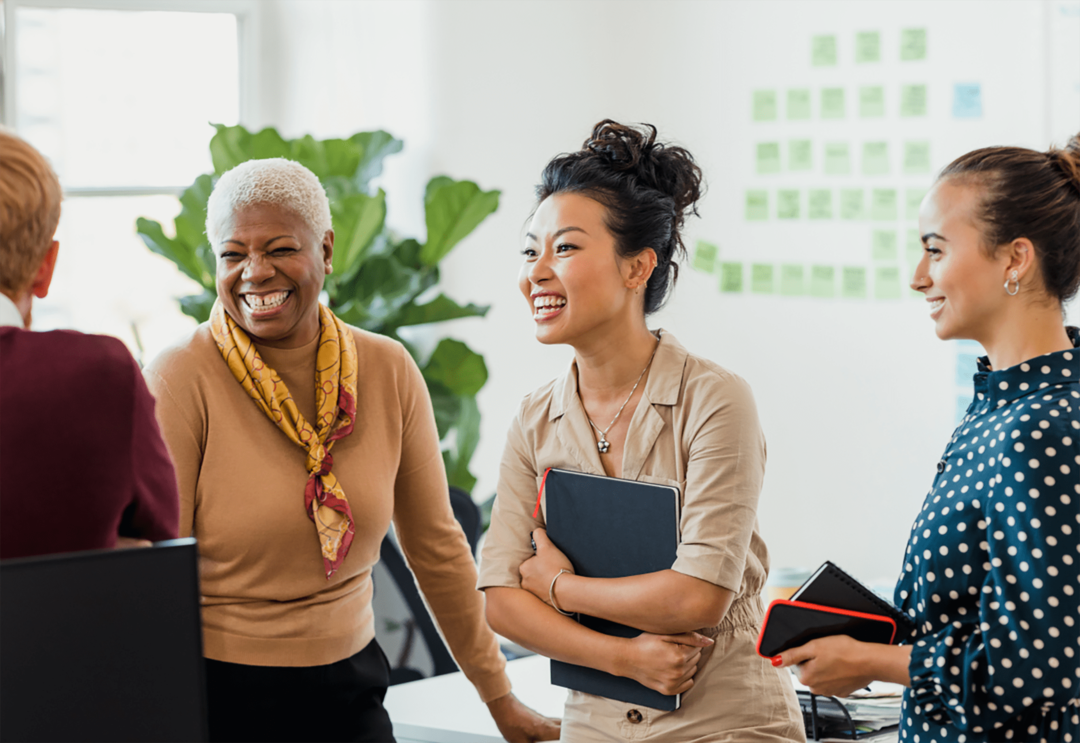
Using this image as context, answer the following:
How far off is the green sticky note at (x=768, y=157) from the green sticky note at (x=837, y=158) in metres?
0.17

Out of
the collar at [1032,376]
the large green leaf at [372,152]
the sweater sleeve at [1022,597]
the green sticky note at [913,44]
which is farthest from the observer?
the large green leaf at [372,152]

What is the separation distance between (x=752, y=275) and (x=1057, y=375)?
7.05 ft

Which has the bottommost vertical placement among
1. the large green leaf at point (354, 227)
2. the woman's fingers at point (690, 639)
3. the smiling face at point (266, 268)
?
the woman's fingers at point (690, 639)

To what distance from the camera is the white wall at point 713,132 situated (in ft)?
9.76

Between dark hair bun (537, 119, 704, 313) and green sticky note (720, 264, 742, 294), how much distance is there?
5.79 feet

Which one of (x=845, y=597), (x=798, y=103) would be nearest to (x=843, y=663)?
(x=845, y=597)

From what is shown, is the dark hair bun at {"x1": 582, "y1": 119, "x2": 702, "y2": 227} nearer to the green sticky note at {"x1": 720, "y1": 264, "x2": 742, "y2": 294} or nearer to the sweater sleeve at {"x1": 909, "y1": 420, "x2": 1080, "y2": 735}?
the sweater sleeve at {"x1": 909, "y1": 420, "x2": 1080, "y2": 735}

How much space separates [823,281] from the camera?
3.22 metres

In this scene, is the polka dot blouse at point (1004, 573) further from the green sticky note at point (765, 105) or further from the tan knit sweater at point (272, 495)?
the green sticky note at point (765, 105)

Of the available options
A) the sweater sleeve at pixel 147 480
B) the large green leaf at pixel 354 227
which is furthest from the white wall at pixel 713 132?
the sweater sleeve at pixel 147 480

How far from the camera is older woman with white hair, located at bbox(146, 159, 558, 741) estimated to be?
154 cm

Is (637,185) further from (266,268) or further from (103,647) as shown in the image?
(103,647)

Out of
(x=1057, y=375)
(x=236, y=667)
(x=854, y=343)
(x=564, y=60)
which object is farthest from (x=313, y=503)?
(x=564, y=60)

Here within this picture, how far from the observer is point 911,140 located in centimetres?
304
